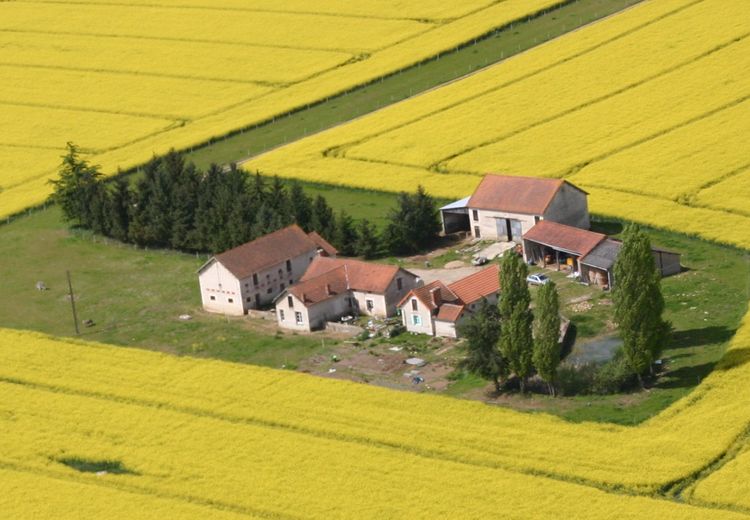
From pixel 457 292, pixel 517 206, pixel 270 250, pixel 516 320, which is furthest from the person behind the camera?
pixel 517 206

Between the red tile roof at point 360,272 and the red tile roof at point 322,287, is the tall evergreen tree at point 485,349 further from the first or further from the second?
the red tile roof at point 322,287

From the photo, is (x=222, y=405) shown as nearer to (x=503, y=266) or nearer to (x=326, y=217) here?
(x=503, y=266)

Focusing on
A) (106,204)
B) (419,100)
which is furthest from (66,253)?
(419,100)

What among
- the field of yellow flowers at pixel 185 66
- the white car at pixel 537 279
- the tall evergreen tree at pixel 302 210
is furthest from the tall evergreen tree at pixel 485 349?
the field of yellow flowers at pixel 185 66

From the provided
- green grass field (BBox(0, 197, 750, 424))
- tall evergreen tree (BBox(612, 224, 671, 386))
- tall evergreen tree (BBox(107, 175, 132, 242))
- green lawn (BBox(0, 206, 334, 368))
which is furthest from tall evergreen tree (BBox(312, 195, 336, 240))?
tall evergreen tree (BBox(612, 224, 671, 386))

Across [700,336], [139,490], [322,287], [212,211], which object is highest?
[212,211]

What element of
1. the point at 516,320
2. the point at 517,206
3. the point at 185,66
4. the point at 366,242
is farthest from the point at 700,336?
the point at 185,66

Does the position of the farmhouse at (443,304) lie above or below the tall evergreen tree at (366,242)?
below

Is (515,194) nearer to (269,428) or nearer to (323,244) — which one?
→ (323,244)

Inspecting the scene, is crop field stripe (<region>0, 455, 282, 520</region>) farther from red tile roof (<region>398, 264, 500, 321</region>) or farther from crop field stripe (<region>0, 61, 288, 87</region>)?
crop field stripe (<region>0, 61, 288, 87</region>)
